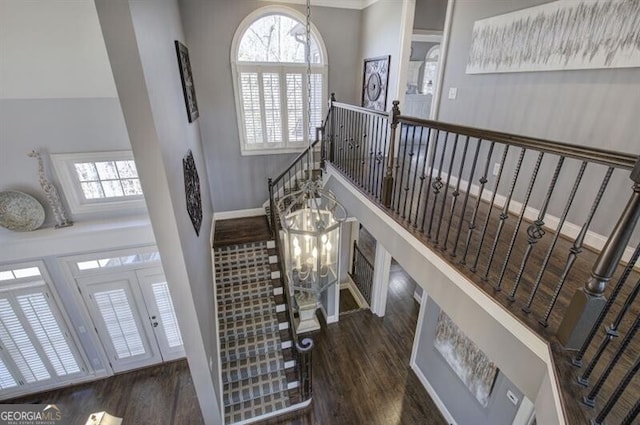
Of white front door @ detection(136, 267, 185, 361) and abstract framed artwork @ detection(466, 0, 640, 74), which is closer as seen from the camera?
abstract framed artwork @ detection(466, 0, 640, 74)

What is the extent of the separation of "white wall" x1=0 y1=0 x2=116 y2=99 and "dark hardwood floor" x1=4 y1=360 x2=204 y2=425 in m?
4.03

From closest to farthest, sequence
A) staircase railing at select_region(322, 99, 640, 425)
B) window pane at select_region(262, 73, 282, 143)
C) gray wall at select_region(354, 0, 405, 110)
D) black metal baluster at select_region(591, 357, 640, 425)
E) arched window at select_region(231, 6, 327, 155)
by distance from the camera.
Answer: black metal baluster at select_region(591, 357, 640, 425), staircase railing at select_region(322, 99, 640, 425), gray wall at select_region(354, 0, 405, 110), arched window at select_region(231, 6, 327, 155), window pane at select_region(262, 73, 282, 143)

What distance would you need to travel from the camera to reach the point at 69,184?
334 cm

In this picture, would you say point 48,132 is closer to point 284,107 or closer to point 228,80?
point 228,80

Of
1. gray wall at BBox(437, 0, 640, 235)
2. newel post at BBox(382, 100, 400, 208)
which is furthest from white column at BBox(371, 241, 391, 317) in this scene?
gray wall at BBox(437, 0, 640, 235)

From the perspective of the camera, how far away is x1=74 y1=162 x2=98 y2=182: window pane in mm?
3324

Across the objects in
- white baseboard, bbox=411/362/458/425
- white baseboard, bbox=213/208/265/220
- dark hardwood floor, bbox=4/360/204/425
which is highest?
white baseboard, bbox=213/208/265/220

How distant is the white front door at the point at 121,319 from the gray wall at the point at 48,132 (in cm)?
126

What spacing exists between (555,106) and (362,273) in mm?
4767

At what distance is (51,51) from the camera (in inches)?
107

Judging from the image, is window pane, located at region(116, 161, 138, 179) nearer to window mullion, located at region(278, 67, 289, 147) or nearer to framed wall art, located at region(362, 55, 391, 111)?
window mullion, located at region(278, 67, 289, 147)

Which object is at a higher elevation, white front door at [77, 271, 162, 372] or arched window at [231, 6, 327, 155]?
arched window at [231, 6, 327, 155]

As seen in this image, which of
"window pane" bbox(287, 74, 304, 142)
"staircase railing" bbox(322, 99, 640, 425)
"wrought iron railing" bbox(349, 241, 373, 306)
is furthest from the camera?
"wrought iron railing" bbox(349, 241, 373, 306)

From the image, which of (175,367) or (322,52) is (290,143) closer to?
(322,52)
